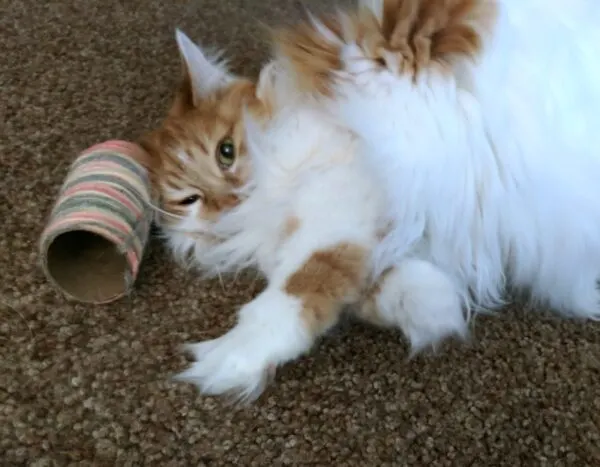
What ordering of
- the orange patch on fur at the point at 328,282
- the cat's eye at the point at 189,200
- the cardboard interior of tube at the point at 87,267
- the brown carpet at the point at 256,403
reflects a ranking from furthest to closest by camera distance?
the cat's eye at the point at 189,200, the cardboard interior of tube at the point at 87,267, the orange patch on fur at the point at 328,282, the brown carpet at the point at 256,403

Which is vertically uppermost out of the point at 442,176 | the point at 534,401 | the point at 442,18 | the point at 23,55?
the point at 442,18

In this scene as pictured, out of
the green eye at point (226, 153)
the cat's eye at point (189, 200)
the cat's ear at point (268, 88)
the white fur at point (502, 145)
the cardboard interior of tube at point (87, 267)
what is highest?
the white fur at point (502, 145)

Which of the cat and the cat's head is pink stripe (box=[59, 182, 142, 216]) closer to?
the cat's head

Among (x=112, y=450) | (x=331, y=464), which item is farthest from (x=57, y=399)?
(x=331, y=464)

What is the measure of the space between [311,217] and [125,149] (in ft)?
1.34

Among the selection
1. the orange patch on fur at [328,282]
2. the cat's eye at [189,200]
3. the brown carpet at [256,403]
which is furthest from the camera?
the cat's eye at [189,200]

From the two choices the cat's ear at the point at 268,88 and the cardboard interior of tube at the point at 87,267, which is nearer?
the cardboard interior of tube at the point at 87,267

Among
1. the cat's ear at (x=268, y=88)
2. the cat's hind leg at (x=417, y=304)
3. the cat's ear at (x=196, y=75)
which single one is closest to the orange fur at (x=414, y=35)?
the cat's ear at (x=268, y=88)

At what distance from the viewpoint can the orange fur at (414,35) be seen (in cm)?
129

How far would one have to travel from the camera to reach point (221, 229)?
1.42 m

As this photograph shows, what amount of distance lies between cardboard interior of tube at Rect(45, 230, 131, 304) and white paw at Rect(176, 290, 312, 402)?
0.23 metres

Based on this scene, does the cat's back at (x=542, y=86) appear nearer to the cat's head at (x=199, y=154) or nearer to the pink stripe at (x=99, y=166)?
the cat's head at (x=199, y=154)

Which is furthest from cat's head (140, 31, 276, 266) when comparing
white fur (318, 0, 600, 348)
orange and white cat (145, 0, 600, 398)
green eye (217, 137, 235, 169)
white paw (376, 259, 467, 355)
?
white paw (376, 259, 467, 355)

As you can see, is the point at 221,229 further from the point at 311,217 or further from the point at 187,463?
the point at 187,463
